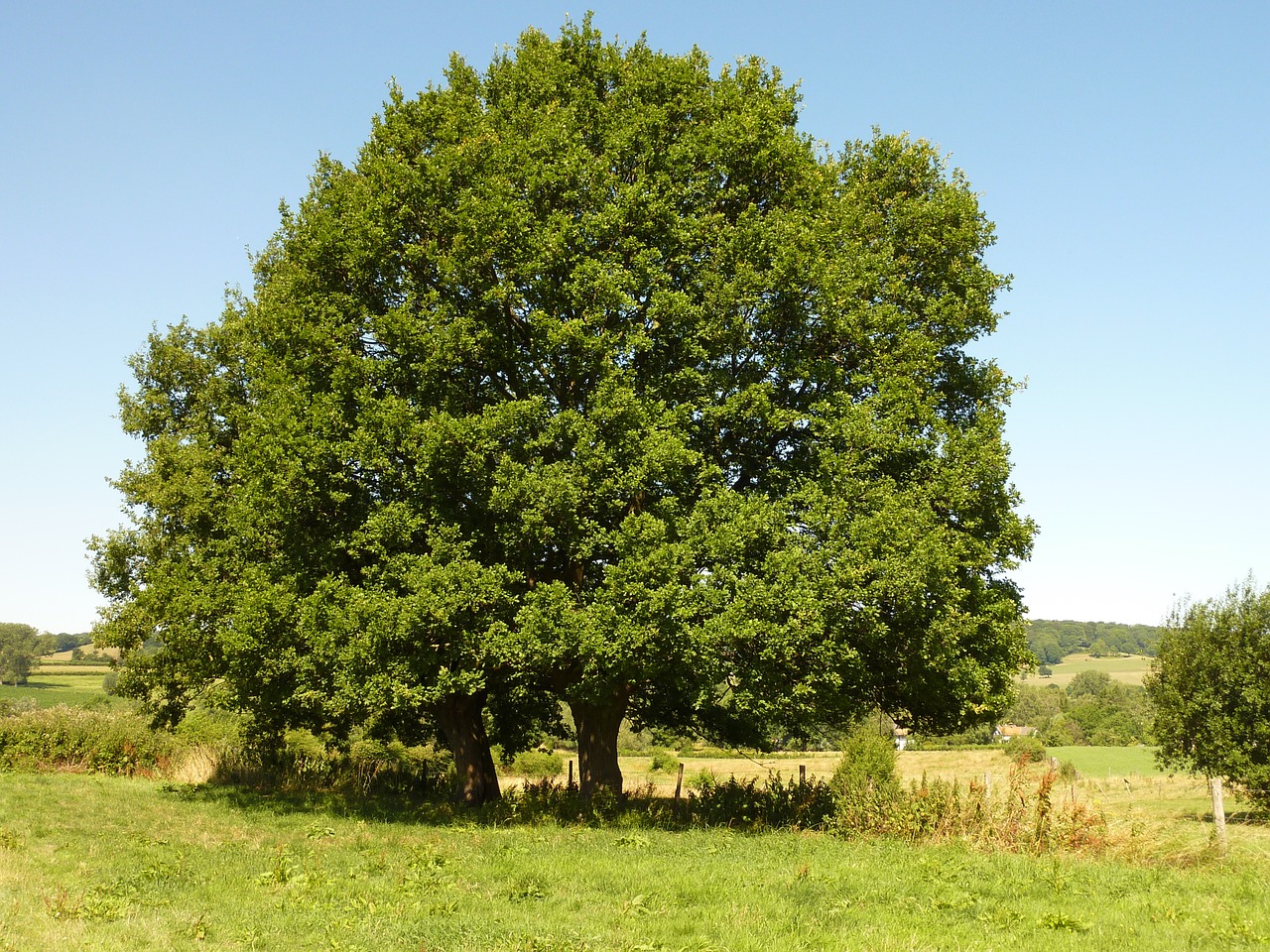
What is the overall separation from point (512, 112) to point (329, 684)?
582 inches

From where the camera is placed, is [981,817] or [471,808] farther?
[471,808]

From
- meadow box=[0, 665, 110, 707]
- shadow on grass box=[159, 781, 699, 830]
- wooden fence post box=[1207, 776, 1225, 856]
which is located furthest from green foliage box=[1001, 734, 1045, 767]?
meadow box=[0, 665, 110, 707]

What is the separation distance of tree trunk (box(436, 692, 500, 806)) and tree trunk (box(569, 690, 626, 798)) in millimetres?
3384

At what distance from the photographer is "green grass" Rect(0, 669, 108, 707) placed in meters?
77.9

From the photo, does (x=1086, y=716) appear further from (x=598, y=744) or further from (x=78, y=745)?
(x=78, y=745)

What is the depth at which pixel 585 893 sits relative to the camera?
40.6 feet

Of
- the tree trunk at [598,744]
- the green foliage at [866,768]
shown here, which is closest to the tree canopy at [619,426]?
the tree trunk at [598,744]

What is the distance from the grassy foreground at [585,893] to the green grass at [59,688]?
68.9 meters

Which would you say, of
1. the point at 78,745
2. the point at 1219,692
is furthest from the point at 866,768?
the point at 78,745

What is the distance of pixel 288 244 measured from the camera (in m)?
24.6

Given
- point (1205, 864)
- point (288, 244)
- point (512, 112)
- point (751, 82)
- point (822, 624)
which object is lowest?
point (1205, 864)

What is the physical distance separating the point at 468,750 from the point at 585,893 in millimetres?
13416

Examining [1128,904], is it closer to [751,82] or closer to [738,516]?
[738,516]

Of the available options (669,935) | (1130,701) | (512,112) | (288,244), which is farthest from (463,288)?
(1130,701)
